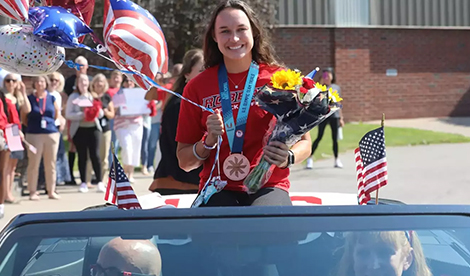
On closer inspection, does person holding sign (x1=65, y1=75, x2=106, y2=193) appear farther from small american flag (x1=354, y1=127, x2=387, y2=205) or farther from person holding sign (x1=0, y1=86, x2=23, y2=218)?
small american flag (x1=354, y1=127, x2=387, y2=205)

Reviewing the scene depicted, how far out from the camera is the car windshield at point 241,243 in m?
2.17

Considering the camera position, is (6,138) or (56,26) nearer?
(56,26)

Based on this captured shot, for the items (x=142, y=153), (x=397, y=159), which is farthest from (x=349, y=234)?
(x=397, y=159)

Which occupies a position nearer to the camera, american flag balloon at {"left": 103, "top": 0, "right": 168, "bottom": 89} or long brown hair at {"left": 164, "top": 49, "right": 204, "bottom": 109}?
american flag balloon at {"left": 103, "top": 0, "right": 168, "bottom": 89}

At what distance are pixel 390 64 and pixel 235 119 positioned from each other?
1821cm

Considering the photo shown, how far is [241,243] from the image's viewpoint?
7.11 ft

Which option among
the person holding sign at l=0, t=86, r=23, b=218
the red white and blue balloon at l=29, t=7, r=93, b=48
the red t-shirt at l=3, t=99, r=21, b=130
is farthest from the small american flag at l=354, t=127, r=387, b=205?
the red t-shirt at l=3, t=99, r=21, b=130

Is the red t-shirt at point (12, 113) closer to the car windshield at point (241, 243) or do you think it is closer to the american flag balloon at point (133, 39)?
the american flag balloon at point (133, 39)

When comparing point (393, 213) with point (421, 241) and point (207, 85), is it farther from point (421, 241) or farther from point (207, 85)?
point (207, 85)

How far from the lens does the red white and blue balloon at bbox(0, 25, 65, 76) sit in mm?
3496

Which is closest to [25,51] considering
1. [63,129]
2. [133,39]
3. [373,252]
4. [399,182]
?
[133,39]

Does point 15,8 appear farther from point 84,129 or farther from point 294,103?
point 84,129

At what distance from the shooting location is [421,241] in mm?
2338

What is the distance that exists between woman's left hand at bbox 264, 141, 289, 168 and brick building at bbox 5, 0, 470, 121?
1702cm
